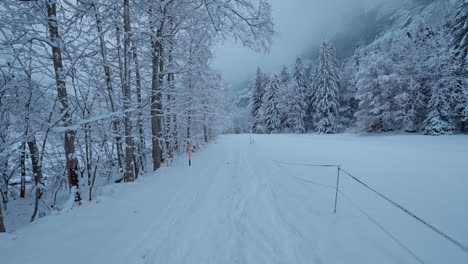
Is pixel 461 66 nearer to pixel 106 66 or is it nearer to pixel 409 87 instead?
pixel 409 87

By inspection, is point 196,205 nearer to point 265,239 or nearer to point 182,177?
point 265,239

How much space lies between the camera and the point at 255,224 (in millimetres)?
2955

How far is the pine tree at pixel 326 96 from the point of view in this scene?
76.0ft

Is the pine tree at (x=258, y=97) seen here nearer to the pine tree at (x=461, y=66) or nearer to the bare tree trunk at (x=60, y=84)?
the pine tree at (x=461, y=66)

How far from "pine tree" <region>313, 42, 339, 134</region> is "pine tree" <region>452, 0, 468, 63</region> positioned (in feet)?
37.4

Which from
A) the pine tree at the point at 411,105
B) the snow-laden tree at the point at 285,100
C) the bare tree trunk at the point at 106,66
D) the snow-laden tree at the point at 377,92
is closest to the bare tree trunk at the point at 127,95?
the bare tree trunk at the point at 106,66

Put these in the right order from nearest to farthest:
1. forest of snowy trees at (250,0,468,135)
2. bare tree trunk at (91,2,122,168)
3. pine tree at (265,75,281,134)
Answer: bare tree trunk at (91,2,122,168) < forest of snowy trees at (250,0,468,135) < pine tree at (265,75,281,134)

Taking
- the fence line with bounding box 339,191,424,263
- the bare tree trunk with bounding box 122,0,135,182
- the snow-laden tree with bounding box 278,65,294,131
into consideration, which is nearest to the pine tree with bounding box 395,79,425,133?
the snow-laden tree with bounding box 278,65,294,131

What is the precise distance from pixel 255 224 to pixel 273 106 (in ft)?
95.8

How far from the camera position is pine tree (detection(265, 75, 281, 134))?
30531 mm

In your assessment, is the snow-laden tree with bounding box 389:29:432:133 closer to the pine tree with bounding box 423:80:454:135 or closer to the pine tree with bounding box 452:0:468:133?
the pine tree with bounding box 423:80:454:135

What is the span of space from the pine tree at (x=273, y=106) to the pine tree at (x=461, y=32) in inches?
796

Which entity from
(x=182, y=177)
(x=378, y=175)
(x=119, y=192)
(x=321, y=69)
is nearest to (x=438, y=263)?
(x=378, y=175)

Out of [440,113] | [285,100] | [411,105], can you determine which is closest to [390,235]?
[440,113]
